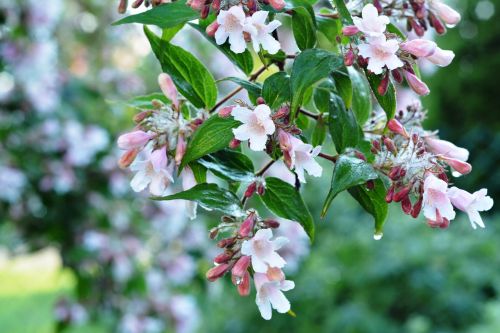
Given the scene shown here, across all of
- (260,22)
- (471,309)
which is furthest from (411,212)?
(471,309)

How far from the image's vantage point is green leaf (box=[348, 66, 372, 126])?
36.4 inches

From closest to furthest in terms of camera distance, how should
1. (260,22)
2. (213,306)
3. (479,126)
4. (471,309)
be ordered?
(260,22), (471,309), (213,306), (479,126)

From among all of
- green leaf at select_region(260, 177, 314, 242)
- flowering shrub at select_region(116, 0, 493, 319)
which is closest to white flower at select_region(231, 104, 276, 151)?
flowering shrub at select_region(116, 0, 493, 319)

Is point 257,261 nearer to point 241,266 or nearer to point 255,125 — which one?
point 241,266

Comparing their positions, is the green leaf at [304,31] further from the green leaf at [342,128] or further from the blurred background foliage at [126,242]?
the blurred background foliage at [126,242]

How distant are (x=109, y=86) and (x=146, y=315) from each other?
4.15 ft

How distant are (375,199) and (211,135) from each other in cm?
20

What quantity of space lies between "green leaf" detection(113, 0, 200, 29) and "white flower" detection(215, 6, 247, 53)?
0.19 feet

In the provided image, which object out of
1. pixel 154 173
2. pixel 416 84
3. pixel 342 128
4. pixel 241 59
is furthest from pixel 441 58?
pixel 154 173

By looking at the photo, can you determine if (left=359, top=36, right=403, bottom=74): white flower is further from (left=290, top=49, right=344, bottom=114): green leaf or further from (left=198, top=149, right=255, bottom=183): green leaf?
(left=198, top=149, right=255, bottom=183): green leaf

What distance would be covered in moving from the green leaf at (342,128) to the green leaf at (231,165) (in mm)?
107

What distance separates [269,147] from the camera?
749 millimetres

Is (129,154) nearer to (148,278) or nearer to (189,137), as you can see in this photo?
(189,137)

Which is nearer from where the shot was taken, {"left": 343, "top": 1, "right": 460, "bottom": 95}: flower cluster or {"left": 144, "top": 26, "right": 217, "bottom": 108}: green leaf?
{"left": 343, "top": 1, "right": 460, "bottom": 95}: flower cluster
